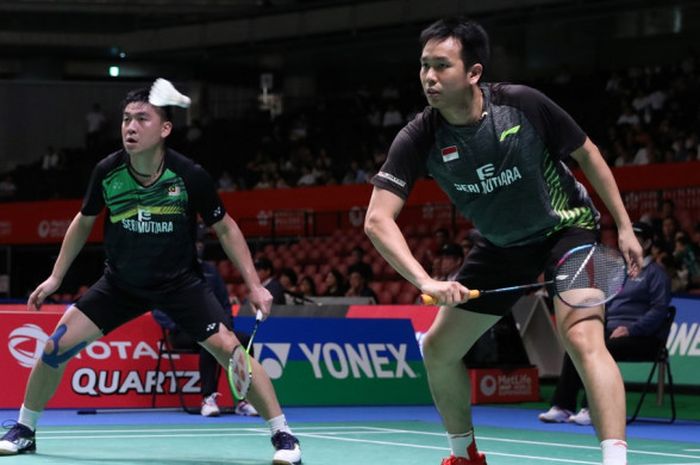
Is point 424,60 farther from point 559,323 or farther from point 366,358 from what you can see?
point 366,358

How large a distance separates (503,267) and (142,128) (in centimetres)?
240

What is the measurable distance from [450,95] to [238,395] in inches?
91.5

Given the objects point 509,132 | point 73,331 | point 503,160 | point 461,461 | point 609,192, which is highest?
point 509,132

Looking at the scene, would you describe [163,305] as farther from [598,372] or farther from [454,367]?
[598,372]

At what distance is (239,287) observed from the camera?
2194cm

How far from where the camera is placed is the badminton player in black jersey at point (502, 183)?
517cm

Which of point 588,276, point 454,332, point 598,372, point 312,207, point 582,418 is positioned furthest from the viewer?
point 312,207

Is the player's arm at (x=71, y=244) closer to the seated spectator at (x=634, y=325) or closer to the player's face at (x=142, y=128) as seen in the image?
the player's face at (x=142, y=128)

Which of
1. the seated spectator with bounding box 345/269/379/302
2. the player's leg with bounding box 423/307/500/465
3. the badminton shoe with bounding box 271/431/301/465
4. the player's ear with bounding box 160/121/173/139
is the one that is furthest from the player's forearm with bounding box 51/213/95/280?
the seated spectator with bounding box 345/269/379/302

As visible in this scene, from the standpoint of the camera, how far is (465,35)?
5.29 m

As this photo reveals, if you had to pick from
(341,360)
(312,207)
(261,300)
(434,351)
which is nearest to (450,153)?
(434,351)

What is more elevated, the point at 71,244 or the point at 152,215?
the point at 152,215

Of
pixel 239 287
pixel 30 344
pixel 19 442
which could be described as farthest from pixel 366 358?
pixel 239 287

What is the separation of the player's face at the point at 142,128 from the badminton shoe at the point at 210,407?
3919mm
